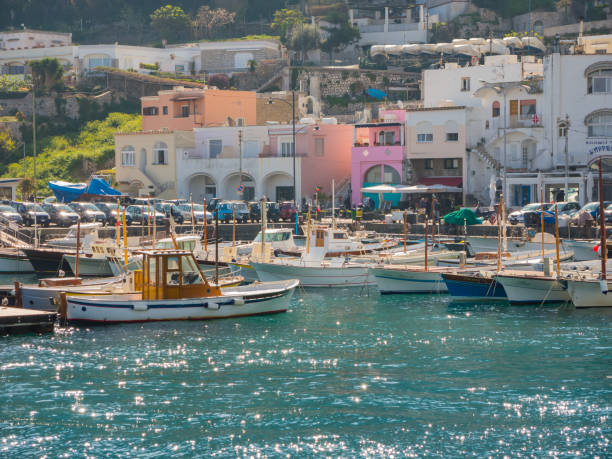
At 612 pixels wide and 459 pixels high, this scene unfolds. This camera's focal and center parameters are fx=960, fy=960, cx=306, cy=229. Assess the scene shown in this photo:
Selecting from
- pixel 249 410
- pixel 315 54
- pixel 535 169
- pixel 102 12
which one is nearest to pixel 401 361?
pixel 249 410

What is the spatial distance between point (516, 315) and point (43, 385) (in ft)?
53.9

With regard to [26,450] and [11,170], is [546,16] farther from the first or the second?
[26,450]

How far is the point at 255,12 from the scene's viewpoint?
114 metres

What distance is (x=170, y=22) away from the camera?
10869 centimetres

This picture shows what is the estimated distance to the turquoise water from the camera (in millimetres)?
19125

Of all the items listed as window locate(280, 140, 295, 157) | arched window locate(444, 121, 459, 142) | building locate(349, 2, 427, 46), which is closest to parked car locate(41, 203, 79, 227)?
window locate(280, 140, 295, 157)

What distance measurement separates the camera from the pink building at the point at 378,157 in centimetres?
6425

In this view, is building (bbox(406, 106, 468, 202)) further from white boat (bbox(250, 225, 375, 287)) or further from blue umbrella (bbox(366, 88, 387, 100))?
white boat (bbox(250, 225, 375, 287))

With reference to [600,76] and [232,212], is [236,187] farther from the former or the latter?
[600,76]

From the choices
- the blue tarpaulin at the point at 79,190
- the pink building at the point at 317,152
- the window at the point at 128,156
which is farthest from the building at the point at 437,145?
the window at the point at 128,156

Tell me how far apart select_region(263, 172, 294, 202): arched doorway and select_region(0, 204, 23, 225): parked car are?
18.9 meters

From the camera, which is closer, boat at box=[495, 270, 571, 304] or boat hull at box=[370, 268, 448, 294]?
boat at box=[495, 270, 571, 304]

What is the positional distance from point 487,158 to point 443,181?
3574 millimetres

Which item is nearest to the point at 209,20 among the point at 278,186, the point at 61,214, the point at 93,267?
the point at 278,186
